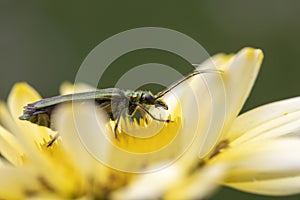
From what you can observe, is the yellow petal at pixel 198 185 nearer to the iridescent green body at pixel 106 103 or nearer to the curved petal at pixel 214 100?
the curved petal at pixel 214 100

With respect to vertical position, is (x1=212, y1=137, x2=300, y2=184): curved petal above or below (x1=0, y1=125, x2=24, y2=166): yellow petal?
below

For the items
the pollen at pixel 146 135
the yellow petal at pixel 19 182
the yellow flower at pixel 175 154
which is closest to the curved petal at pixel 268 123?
the yellow flower at pixel 175 154

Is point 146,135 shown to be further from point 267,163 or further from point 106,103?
point 267,163

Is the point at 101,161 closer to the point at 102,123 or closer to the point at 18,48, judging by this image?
the point at 102,123

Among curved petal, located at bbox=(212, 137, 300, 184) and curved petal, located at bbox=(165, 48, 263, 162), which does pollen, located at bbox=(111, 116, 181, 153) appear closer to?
curved petal, located at bbox=(165, 48, 263, 162)

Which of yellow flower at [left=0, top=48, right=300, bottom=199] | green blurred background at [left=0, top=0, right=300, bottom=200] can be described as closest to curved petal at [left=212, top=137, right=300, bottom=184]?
yellow flower at [left=0, top=48, right=300, bottom=199]

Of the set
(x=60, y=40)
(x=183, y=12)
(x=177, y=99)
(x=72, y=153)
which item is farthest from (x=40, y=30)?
(x=72, y=153)
